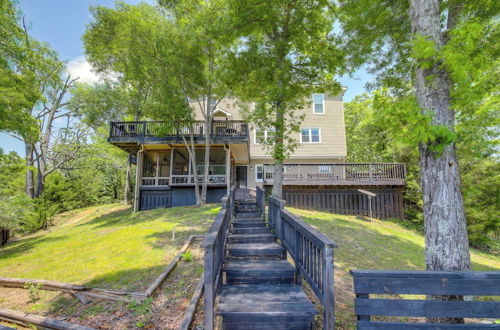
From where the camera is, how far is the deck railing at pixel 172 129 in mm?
12417

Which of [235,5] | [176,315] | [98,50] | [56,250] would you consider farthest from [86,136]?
[176,315]

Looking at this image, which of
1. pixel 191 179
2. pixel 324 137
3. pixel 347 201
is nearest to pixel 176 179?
pixel 191 179

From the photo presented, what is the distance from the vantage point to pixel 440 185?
300 centimetres

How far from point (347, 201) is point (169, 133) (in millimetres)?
11209

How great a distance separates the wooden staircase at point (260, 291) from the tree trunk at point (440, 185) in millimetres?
1902

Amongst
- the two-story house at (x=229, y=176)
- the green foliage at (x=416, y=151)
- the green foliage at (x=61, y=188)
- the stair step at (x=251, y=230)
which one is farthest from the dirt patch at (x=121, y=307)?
the two-story house at (x=229, y=176)

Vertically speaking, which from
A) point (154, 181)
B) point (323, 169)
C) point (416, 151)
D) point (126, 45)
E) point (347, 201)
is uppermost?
point (126, 45)

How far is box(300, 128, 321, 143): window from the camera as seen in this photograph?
1741 cm

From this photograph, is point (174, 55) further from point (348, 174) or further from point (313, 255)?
point (348, 174)

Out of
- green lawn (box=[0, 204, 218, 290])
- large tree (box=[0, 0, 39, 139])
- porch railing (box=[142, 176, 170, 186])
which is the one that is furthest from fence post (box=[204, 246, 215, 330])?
porch railing (box=[142, 176, 170, 186])

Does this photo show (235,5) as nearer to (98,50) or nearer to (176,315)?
(176,315)

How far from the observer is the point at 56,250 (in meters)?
7.02

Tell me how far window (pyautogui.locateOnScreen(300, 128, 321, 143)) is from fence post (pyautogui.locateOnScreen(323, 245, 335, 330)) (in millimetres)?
15569

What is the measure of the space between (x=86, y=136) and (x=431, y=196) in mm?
20754
